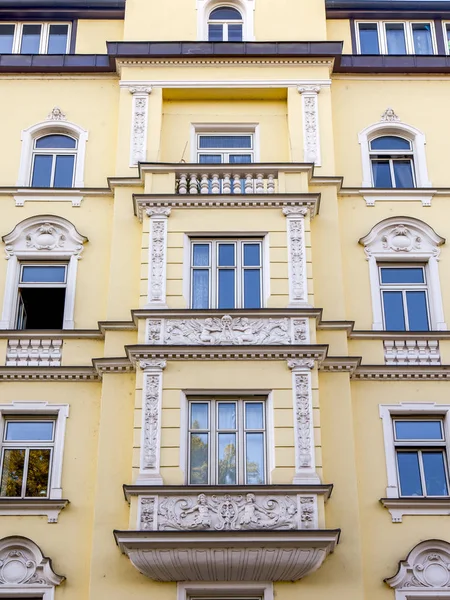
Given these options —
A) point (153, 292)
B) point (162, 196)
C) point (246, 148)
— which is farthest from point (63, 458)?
point (246, 148)

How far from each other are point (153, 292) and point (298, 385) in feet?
11.1

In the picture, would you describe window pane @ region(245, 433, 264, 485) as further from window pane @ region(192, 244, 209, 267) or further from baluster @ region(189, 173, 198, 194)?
baluster @ region(189, 173, 198, 194)

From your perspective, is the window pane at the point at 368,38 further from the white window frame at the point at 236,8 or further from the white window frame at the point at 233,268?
the white window frame at the point at 233,268

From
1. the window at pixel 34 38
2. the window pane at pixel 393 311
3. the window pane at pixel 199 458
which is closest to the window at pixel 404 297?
the window pane at pixel 393 311

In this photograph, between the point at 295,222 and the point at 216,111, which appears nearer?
the point at 295,222

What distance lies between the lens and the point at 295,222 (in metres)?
19.4

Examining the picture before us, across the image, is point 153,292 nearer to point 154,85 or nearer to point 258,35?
point 154,85

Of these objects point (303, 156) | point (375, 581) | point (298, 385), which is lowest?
point (375, 581)

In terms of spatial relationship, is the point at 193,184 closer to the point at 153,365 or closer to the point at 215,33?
the point at 153,365

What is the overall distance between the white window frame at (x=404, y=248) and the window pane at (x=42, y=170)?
23.2 feet

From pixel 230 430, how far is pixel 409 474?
3462 millimetres

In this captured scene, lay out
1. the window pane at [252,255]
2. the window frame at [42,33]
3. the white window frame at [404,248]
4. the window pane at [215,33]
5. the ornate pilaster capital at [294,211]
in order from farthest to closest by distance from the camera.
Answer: the window frame at [42,33] < the window pane at [215,33] < the white window frame at [404,248] < the ornate pilaster capital at [294,211] < the window pane at [252,255]

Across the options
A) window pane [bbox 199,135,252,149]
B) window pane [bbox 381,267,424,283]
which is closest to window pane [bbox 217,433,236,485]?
window pane [bbox 381,267,424,283]

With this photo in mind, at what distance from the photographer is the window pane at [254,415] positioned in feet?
57.7
